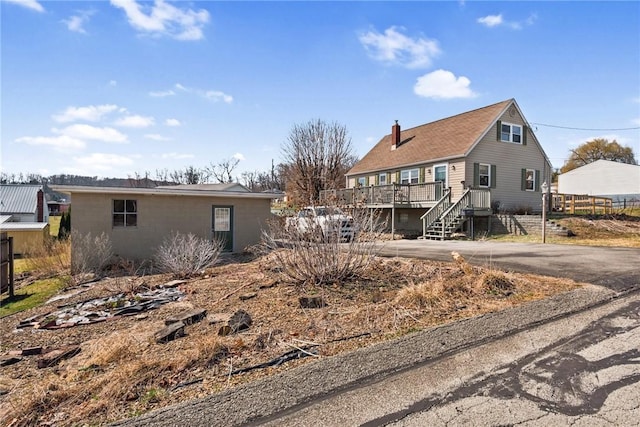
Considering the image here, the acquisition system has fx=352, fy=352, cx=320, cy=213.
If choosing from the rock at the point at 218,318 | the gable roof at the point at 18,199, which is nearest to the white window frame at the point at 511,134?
the rock at the point at 218,318

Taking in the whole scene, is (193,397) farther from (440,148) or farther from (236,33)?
(440,148)

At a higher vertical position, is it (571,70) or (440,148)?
(571,70)

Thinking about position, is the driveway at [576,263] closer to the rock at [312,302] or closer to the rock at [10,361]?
the rock at [312,302]

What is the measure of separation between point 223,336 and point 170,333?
806 millimetres

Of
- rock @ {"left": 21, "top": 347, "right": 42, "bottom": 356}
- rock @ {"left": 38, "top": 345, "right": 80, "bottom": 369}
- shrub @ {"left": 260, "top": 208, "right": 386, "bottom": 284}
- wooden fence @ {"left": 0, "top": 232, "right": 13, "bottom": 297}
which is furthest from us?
wooden fence @ {"left": 0, "top": 232, "right": 13, "bottom": 297}

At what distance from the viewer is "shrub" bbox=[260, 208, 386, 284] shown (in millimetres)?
6461

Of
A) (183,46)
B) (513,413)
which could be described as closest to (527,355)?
(513,413)

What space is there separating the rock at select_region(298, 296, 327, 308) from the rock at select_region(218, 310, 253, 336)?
907mm

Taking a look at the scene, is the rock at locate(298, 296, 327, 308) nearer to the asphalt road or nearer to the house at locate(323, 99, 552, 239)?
the asphalt road

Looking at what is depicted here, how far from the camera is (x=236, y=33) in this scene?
963cm

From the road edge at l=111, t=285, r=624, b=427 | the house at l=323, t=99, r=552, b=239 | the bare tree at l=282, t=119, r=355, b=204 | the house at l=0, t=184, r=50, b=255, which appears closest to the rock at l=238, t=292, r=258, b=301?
the road edge at l=111, t=285, r=624, b=427

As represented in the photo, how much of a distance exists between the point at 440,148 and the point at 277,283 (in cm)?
1646

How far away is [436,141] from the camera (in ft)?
70.7

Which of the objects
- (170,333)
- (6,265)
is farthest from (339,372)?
(6,265)
